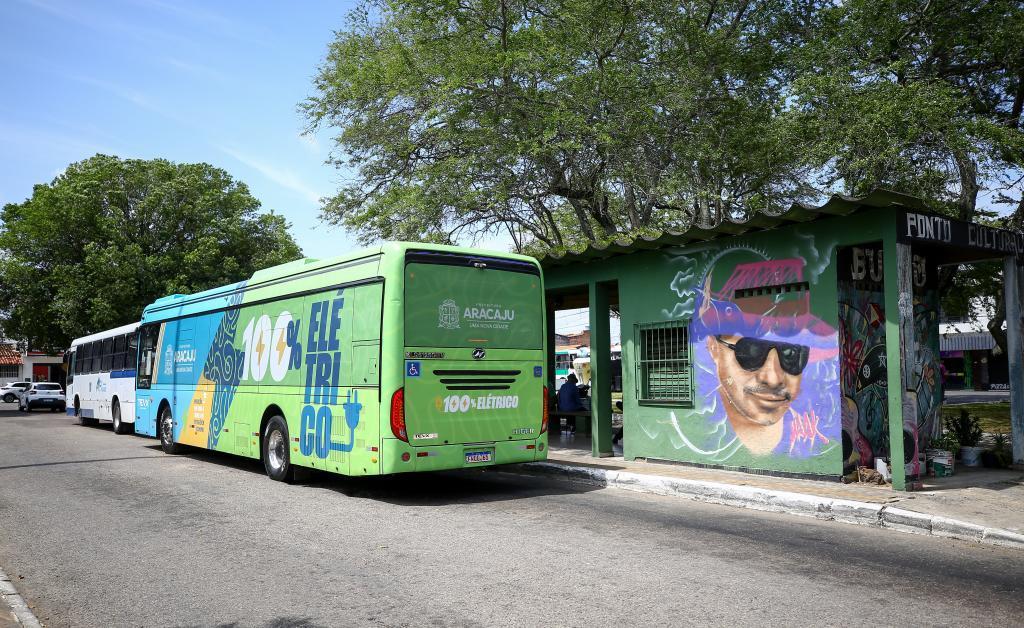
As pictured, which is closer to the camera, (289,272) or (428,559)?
(428,559)

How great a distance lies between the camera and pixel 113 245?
34.6 m

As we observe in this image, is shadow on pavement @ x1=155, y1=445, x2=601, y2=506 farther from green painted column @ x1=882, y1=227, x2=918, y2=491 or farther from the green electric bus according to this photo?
green painted column @ x1=882, y1=227, x2=918, y2=491

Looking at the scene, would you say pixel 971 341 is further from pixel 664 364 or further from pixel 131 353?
pixel 131 353

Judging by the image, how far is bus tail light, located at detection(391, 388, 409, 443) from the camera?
920 centimetres

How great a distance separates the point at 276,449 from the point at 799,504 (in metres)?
7.45

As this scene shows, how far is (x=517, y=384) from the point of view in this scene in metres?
10.5

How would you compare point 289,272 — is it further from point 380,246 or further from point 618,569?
point 618,569

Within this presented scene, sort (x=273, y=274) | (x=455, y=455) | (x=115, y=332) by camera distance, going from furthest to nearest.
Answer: (x=115, y=332)
(x=273, y=274)
(x=455, y=455)

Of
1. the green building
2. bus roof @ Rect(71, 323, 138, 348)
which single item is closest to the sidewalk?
the green building

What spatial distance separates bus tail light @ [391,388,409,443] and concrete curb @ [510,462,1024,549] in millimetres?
3416

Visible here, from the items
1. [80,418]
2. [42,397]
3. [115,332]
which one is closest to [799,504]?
[115,332]

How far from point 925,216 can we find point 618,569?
258 inches

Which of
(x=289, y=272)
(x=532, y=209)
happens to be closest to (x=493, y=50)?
(x=532, y=209)

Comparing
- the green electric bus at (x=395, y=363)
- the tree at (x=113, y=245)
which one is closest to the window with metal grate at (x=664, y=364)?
the green electric bus at (x=395, y=363)
